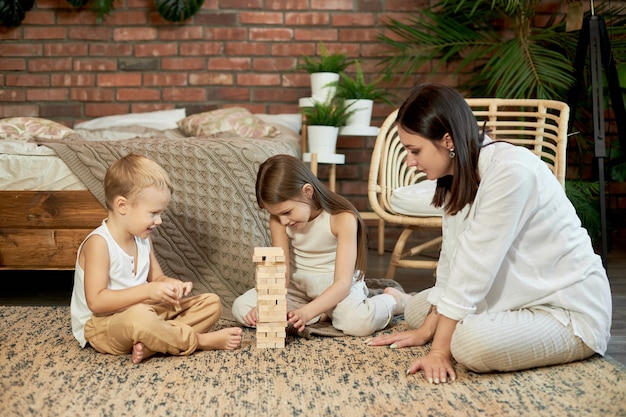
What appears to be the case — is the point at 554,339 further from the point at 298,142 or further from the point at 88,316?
the point at 298,142

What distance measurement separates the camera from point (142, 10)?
13.2 feet

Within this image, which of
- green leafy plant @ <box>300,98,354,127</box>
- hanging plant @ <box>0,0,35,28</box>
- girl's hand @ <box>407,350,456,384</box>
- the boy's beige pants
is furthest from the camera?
hanging plant @ <box>0,0,35,28</box>

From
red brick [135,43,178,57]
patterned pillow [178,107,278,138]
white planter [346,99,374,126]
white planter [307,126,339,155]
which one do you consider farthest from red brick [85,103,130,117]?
white planter [346,99,374,126]

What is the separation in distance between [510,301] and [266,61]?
269 cm

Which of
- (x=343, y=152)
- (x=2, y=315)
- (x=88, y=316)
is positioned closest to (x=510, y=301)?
(x=88, y=316)

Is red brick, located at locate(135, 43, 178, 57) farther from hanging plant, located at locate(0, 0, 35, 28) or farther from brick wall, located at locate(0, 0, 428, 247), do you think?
hanging plant, located at locate(0, 0, 35, 28)

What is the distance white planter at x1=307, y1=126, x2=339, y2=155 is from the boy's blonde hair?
1608mm

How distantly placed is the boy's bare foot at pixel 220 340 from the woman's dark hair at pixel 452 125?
65 centimetres

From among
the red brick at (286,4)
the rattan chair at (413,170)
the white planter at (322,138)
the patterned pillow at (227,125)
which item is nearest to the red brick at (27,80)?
the patterned pillow at (227,125)

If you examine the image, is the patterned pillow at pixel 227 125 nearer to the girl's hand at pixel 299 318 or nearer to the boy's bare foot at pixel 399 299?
the boy's bare foot at pixel 399 299

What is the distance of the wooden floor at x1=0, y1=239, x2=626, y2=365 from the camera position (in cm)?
239

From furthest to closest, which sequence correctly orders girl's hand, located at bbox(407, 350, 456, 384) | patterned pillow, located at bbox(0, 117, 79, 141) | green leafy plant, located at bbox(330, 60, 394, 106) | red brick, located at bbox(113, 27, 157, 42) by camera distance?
red brick, located at bbox(113, 27, 157, 42)
green leafy plant, located at bbox(330, 60, 394, 106)
patterned pillow, located at bbox(0, 117, 79, 141)
girl's hand, located at bbox(407, 350, 456, 384)

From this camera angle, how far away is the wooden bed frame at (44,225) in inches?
93.5

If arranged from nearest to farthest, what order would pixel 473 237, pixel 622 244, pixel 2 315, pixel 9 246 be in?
pixel 473 237
pixel 2 315
pixel 9 246
pixel 622 244
